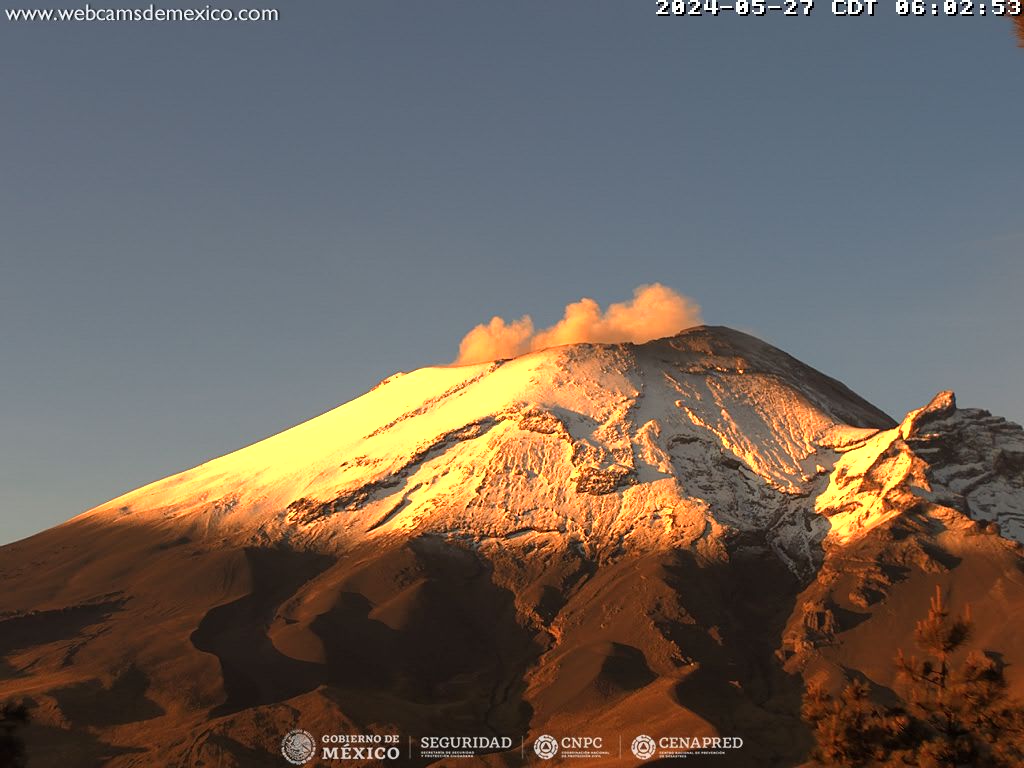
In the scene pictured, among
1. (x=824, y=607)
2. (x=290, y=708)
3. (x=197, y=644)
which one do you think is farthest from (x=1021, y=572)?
(x=197, y=644)

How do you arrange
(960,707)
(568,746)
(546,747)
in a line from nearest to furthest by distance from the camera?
(960,707), (568,746), (546,747)

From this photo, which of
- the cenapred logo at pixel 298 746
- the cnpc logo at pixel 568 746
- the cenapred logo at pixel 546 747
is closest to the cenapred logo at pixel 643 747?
the cnpc logo at pixel 568 746

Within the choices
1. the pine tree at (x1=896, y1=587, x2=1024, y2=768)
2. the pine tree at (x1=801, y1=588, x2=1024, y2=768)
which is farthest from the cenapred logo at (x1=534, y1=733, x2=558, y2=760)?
the pine tree at (x1=896, y1=587, x2=1024, y2=768)

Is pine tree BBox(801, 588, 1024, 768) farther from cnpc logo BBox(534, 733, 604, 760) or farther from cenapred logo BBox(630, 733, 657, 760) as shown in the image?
cnpc logo BBox(534, 733, 604, 760)

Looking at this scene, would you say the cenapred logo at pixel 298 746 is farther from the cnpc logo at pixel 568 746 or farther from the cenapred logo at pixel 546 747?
the cnpc logo at pixel 568 746

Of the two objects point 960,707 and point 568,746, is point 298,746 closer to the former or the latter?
point 568,746

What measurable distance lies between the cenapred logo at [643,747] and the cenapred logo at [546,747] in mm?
11036

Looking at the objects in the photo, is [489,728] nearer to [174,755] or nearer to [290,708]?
[290,708]

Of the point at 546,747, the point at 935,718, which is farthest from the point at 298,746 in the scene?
the point at 935,718

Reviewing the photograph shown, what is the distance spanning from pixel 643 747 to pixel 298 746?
4194 cm

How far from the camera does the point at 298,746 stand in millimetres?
157000

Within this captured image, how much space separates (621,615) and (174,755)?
70847 mm

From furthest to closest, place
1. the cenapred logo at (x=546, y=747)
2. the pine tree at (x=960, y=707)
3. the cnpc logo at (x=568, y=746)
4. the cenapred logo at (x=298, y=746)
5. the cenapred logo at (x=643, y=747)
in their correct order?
the cenapred logo at (x=546, y=747)
the cnpc logo at (x=568, y=746)
the cenapred logo at (x=298, y=746)
the cenapred logo at (x=643, y=747)
the pine tree at (x=960, y=707)

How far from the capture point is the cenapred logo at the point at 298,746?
15475 centimetres
